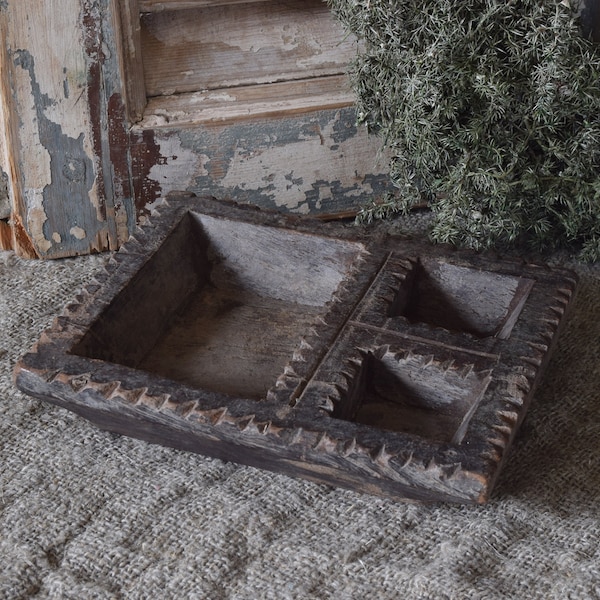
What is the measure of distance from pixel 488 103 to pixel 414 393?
0.51 m

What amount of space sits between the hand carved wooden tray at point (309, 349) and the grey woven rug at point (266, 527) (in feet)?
0.15

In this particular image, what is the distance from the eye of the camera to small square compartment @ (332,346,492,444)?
1467mm

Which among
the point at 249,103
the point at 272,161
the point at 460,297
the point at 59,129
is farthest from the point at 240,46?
the point at 460,297

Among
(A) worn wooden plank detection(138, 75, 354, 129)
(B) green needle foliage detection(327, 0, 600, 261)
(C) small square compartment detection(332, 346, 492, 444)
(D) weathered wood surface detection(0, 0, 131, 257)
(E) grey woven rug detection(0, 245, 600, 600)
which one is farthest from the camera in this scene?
(A) worn wooden plank detection(138, 75, 354, 129)

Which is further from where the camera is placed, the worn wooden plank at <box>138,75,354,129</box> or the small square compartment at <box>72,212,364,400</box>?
the worn wooden plank at <box>138,75,354,129</box>

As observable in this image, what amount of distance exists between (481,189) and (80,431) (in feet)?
2.55

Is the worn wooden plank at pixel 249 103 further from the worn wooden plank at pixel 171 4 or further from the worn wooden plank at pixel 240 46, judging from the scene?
the worn wooden plank at pixel 171 4

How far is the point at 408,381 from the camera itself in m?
1.52

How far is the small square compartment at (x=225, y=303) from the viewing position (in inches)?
64.4

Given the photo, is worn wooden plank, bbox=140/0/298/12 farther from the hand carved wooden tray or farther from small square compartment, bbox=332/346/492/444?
small square compartment, bbox=332/346/492/444

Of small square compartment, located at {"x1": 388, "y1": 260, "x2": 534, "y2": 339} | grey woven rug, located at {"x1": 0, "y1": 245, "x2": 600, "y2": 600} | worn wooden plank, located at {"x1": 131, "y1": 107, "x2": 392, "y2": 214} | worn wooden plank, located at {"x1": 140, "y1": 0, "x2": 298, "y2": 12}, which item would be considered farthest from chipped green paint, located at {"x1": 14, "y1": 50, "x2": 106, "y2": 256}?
small square compartment, located at {"x1": 388, "y1": 260, "x2": 534, "y2": 339}

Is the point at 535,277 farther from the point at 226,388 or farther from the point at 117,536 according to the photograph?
the point at 117,536

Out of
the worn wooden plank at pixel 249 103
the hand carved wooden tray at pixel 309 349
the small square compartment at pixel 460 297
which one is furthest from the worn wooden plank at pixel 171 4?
the small square compartment at pixel 460 297

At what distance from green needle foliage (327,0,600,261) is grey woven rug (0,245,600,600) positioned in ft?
1.18
